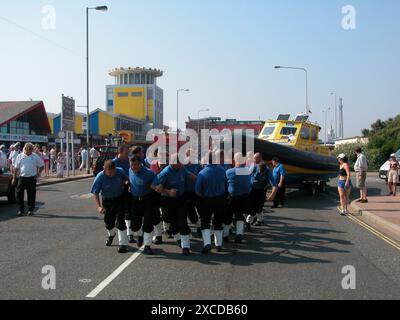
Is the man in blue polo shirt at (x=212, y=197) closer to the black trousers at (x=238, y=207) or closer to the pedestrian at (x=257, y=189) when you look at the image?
the black trousers at (x=238, y=207)

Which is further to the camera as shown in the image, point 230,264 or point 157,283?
point 230,264

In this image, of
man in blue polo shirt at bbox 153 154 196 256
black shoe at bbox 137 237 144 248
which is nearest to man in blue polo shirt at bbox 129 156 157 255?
man in blue polo shirt at bbox 153 154 196 256

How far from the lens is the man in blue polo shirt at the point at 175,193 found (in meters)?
8.26

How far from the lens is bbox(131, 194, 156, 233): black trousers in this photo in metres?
8.34

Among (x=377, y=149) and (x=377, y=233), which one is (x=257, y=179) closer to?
(x=377, y=233)

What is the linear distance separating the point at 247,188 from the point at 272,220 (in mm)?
3014

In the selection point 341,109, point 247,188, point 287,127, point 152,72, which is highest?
point 152,72

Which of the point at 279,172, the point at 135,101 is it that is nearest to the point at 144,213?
the point at 279,172

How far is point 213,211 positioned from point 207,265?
130 cm

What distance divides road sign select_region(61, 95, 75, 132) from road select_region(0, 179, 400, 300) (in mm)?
18543

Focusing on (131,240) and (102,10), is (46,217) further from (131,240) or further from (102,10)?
(102,10)

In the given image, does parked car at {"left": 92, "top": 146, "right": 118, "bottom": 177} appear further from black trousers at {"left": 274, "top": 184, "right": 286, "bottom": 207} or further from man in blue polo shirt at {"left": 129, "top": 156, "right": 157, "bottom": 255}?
black trousers at {"left": 274, "top": 184, "right": 286, "bottom": 207}

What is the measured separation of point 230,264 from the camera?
750 cm
